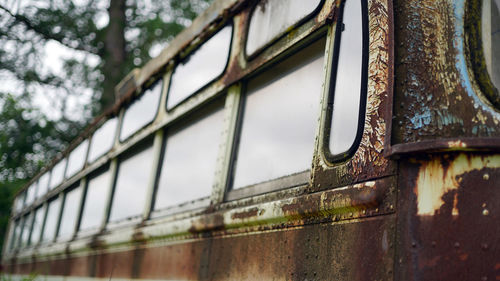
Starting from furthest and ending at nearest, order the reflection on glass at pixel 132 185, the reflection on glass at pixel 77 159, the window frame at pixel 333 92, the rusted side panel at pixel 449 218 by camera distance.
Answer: the reflection on glass at pixel 77 159 → the reflection on glass at pixel 132 185 → the window frame at pixel 333 92 → the rusted side panel at pixel 449 218

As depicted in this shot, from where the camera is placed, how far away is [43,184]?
25.1 feet

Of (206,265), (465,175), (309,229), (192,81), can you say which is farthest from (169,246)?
(465,175)

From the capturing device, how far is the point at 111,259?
371 centimetres

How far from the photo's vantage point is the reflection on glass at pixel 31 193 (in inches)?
325

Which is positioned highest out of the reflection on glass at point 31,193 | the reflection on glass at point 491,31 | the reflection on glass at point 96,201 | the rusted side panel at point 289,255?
the reflection on glass at point 31,193

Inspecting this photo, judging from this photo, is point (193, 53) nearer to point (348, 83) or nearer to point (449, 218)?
point (348, 83)

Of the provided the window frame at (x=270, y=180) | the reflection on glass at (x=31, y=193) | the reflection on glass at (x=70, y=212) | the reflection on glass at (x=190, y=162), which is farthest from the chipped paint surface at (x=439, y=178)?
the reflection on glass at (x=31, y=193)

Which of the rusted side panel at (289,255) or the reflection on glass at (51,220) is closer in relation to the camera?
the rusted side panel at (289,255)

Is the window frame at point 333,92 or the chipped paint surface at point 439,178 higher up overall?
the window frame at point 333,92

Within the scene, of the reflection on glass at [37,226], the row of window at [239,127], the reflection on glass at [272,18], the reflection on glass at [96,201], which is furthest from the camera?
the reflection on glass at [37,226]

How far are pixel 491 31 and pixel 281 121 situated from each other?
0.92m

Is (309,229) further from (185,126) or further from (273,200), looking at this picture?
(185,126)

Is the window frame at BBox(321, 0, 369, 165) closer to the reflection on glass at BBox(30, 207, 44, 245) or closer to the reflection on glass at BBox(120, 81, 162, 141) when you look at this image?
the reflection on glass at BBox(120, 81, 162, 141)

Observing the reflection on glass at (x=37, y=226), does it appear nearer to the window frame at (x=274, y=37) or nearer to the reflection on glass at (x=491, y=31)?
the window frame at (x=274, y=37)
